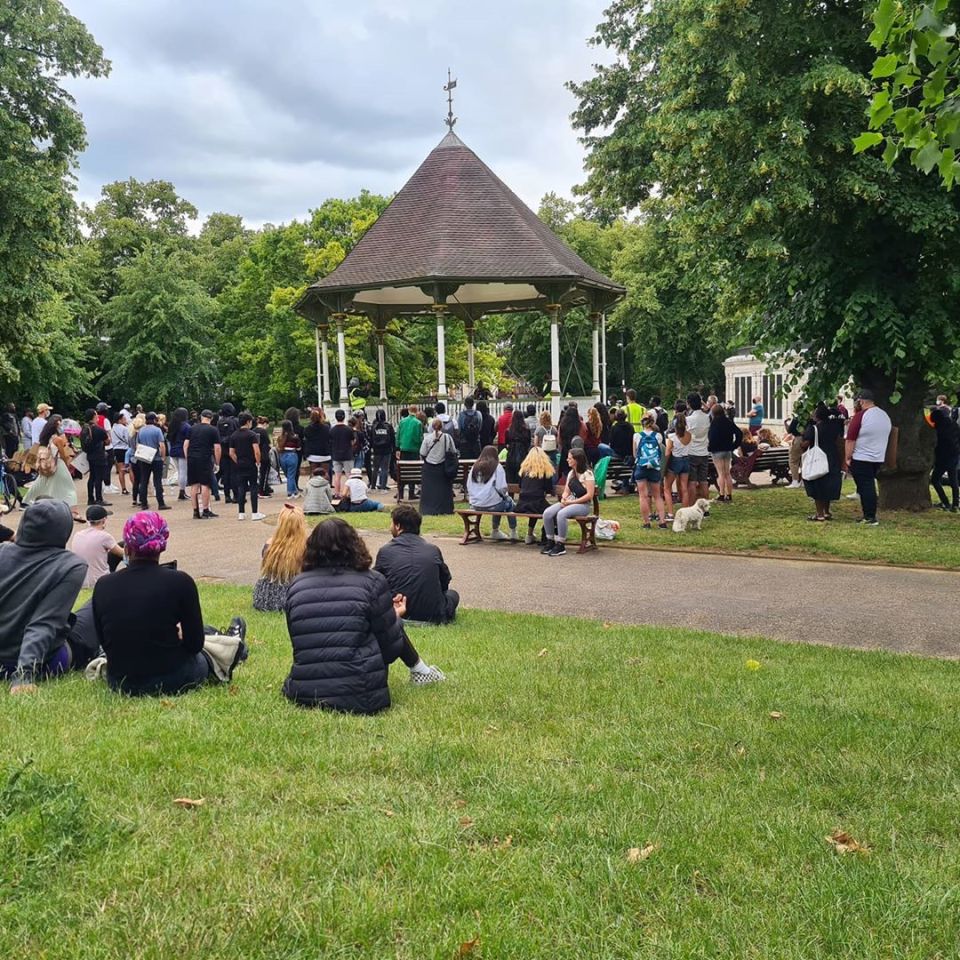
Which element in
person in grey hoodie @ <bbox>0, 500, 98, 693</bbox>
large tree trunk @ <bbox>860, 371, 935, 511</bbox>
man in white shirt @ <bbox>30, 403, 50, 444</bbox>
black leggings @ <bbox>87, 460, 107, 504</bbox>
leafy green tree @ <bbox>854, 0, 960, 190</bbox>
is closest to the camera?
leafy green tree @ <bbox>854, 0, 960, 190</bbox>

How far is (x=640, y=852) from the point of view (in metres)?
3.58

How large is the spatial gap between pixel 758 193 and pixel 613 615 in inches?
319

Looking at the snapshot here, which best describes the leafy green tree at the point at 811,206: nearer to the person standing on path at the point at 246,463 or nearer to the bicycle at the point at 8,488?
the person standing on path at the point at 246,463

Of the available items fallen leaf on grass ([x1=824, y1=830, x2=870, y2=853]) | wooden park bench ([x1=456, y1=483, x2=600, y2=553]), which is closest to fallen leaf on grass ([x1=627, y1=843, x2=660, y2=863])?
fallen leaf on grass ([x1=824, y1=830, x2=870, y2=853])

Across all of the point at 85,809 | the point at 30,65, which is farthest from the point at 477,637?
the point at 30,65

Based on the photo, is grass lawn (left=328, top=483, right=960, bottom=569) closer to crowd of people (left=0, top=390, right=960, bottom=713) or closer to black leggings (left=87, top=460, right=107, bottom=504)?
crowd of people (left=0, top=390, right=960, bottom=713)

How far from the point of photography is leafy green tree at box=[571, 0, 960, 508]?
43.0ft

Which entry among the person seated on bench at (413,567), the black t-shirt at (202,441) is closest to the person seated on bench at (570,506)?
the person seated on bench at (413,567)

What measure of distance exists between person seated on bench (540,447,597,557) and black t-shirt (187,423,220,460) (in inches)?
268

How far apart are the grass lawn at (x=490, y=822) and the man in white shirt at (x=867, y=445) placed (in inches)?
319

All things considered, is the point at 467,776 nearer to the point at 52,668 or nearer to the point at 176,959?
the point at 176,959

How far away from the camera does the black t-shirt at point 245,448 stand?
16.1m

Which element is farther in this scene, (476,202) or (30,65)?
(476,202)

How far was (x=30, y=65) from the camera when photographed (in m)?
23.4
